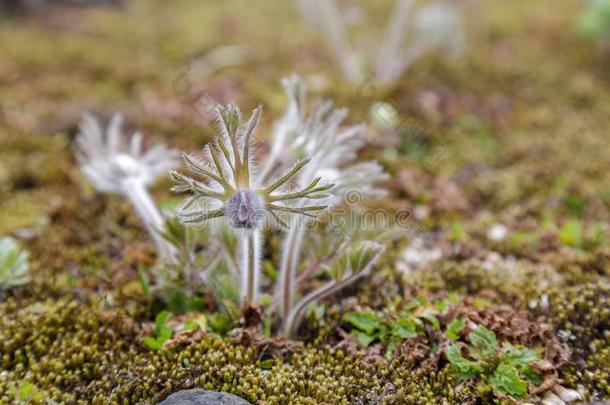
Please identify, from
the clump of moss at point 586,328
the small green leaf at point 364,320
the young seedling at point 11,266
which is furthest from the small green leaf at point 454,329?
the young seedling at point 11,266

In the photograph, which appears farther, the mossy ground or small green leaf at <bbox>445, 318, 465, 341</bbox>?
small green leaf at <bbox>445, 318, 465, 341</bbox>

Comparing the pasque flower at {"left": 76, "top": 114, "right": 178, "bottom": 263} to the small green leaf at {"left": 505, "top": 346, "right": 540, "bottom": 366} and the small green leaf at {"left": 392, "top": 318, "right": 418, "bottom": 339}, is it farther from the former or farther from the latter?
the small green leaf at {"left": 505, "top": 346, "right": 540, "bottom": 366}

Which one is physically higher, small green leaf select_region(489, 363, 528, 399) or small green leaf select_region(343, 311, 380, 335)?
small green leaf select_region(343, 311, 380, 335)

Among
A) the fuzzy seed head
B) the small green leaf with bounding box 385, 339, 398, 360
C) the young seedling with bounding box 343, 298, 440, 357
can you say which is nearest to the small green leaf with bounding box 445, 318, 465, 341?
the young seedling with bounding box 343, 298, 440, 357

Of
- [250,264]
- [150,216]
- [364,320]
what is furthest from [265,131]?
[364,320]

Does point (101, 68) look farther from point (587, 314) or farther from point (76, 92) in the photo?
point (587, 314)
